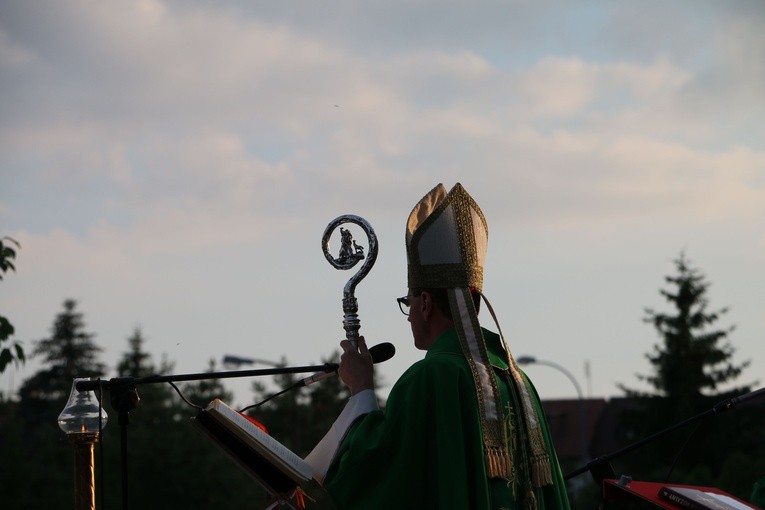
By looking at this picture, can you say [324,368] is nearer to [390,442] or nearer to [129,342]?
[390,442]

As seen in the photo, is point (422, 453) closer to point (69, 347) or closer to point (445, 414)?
point (445, 414)

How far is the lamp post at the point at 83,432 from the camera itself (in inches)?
237

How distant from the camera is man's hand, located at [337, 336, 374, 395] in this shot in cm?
568

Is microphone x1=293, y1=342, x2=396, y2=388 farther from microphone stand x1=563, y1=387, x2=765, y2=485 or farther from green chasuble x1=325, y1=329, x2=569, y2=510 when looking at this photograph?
Answer: microphone stand x1=563, y1=387, x2=765, y2=485

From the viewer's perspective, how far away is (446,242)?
599cm

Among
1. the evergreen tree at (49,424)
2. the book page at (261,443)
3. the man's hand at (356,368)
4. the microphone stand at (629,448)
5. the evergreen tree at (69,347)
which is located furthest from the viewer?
the evergreen tree at (69,347)

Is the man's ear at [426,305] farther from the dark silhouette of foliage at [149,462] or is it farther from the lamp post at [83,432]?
the dark silhouette of foliage at [149,462]

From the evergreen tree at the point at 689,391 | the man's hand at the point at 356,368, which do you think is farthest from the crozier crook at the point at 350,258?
the evergreen tree at the point at 689,391

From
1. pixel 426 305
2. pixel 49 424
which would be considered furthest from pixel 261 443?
pixel 49 424

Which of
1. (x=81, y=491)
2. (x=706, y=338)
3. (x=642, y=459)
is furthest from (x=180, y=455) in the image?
(x=81, y=491)

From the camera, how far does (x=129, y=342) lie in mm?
62000

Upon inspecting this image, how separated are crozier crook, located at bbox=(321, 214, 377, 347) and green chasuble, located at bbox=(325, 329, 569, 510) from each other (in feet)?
1.26

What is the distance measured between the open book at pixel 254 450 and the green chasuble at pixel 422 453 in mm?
180

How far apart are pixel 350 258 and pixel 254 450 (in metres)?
1.08
